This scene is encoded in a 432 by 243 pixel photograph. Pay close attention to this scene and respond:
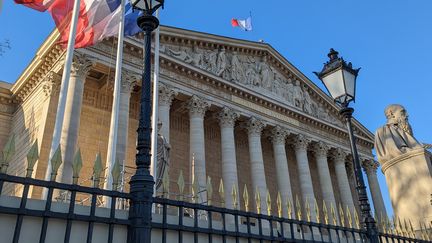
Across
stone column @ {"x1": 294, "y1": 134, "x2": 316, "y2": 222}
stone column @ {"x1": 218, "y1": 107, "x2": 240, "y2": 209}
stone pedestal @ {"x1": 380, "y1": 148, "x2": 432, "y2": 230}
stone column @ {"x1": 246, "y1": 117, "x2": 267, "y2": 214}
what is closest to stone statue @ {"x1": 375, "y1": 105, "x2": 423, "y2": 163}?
stone pedestal @ {"x1": 380, "y1": 148, "x2": 432, "y2": 230}

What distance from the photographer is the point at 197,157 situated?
2139 centimetres

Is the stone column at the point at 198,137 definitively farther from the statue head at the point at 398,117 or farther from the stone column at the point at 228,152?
the statue head at the point at 398,117

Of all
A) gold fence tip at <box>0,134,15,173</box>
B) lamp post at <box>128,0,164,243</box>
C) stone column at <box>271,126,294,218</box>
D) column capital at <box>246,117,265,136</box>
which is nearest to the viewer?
gold fence tip at <box>0,134,15,173</box>

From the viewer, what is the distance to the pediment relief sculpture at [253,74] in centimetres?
2467

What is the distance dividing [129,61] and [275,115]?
11.9m

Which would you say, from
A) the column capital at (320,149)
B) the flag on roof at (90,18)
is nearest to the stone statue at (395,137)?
the flag on roof at (90,18)

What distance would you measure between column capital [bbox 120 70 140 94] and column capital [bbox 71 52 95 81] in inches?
71.7

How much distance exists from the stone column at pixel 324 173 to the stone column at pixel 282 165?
4.21 m

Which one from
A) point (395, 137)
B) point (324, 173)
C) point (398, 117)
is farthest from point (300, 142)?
point (395, 137)

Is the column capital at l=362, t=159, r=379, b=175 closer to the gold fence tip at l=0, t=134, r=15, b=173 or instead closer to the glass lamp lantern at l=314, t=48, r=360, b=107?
the glass lamp lantern at l=314, t=48, r=360, b=107

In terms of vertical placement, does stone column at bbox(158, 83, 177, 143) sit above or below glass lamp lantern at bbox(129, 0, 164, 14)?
above

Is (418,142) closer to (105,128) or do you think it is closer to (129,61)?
(129,61)

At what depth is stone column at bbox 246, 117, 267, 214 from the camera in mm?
23406

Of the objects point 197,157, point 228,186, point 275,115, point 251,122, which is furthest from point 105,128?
point 275,115
